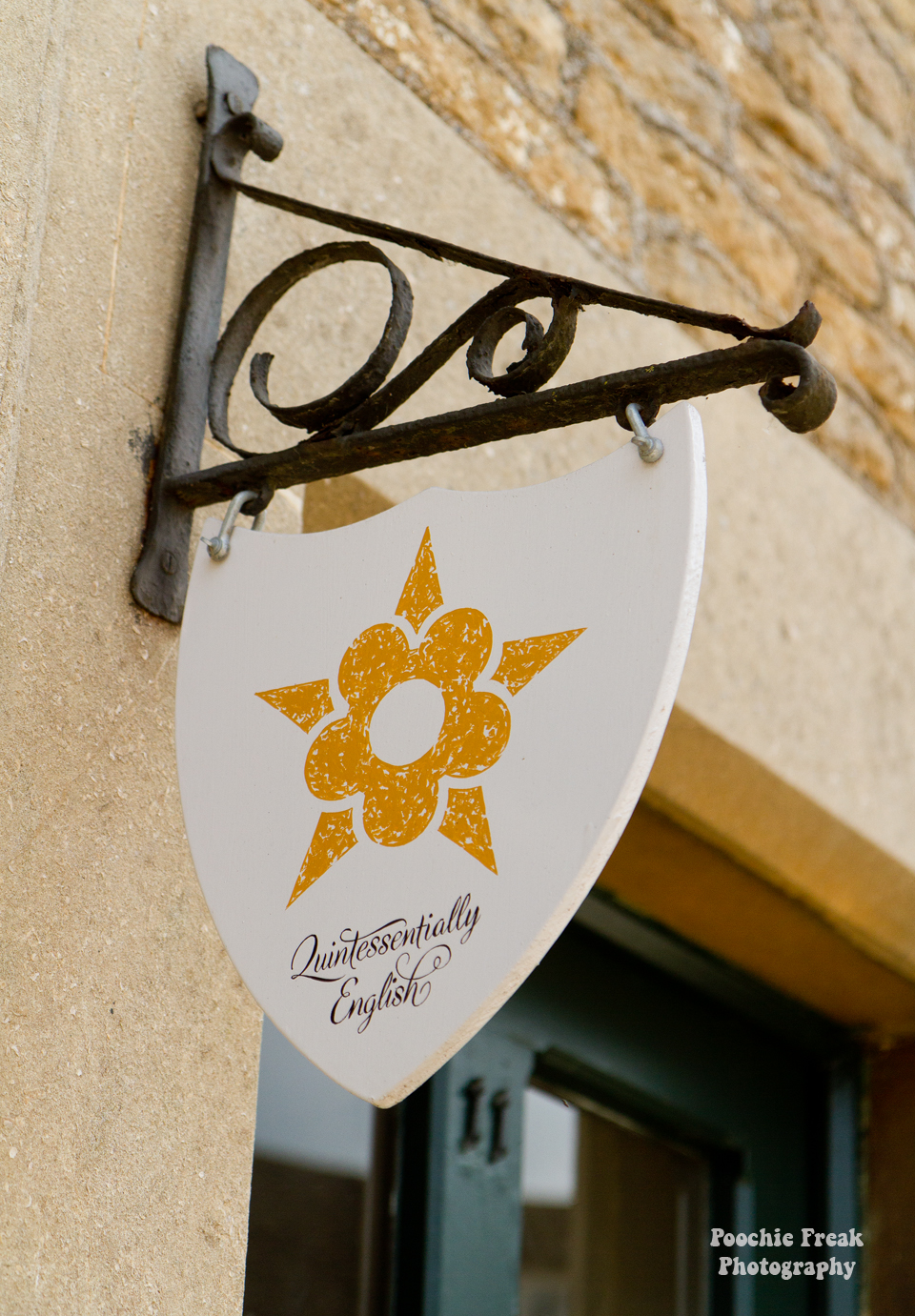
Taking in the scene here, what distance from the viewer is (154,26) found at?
5.08ft

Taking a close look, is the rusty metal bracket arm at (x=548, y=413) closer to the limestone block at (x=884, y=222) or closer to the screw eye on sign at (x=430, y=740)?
the screw eye on sign at (x=430, y=740)

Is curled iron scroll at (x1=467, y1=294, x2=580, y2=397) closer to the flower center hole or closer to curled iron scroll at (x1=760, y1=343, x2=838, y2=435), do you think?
curled iron scroll at (x1=760, y1=343, x2=838, y2=435)

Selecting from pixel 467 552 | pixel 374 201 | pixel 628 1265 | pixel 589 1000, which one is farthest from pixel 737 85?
Result: pixel 628 1265

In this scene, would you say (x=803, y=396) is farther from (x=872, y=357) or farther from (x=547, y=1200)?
(x=872, y=357)

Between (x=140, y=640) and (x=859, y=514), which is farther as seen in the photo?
(x=859, y=514)

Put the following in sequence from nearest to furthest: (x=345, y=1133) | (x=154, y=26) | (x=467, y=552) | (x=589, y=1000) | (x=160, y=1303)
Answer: (x=467, y=552)
(x=160, y=1303)
(x=154, y=26)
(x=345, y=1133)
(x=589, y=1000)

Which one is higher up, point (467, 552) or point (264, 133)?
point (264, 133)

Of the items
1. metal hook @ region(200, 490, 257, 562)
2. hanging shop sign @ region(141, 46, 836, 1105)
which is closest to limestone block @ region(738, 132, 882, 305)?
hanging shop sign @ region(141, 46, 836, 1105)

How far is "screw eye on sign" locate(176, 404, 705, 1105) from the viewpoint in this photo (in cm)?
98

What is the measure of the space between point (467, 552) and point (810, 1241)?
1950mm

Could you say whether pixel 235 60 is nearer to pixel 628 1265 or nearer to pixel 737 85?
pixel 737 85

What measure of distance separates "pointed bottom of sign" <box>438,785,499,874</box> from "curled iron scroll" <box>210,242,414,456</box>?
0.44m

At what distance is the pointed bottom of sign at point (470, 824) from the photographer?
999mm

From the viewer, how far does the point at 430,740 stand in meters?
1.06
